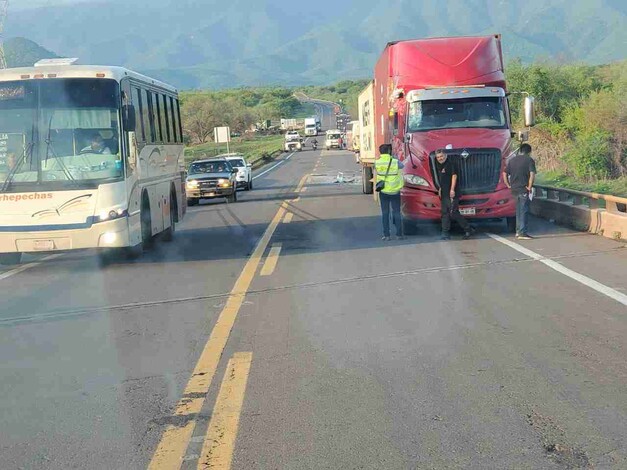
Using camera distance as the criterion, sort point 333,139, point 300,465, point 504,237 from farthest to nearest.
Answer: point 333,139, point 504,237, point 300,465

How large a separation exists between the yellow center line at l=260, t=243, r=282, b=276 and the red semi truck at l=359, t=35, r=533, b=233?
2.66 metres

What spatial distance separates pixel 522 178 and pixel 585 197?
2.40 metres

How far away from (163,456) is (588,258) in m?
8.88

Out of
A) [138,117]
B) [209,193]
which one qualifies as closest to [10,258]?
[138,117]

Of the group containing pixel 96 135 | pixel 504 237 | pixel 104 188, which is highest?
pixel 96 135

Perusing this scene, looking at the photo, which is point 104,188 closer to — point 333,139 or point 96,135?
point 96,135

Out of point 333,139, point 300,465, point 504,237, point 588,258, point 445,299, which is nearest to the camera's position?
point 300,465

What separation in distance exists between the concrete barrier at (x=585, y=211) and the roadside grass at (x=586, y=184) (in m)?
9.76

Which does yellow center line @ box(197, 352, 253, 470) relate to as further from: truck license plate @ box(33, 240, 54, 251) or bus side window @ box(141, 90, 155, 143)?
bus side window @ box(141, 90, 155, 143)

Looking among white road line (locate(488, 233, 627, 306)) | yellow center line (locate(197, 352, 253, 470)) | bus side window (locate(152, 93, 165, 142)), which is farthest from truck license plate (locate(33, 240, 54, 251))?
white road line (locate(488, 233, 627, 306))

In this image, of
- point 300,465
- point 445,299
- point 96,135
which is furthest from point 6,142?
point 300,465

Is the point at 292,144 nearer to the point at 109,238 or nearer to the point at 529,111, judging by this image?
the point at 529,111

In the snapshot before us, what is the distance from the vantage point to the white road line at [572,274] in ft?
30.4

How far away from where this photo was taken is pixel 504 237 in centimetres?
1511
